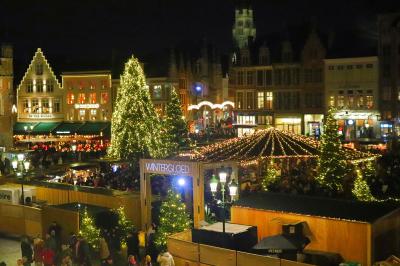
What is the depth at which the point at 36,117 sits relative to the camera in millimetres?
65500

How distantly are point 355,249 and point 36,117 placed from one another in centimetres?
5526

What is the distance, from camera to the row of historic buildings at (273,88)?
55562mm

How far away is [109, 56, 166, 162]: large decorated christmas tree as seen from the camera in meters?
37.0

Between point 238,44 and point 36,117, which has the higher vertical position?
point 238,44

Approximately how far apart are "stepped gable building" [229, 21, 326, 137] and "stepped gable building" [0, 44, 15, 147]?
80.0 ft

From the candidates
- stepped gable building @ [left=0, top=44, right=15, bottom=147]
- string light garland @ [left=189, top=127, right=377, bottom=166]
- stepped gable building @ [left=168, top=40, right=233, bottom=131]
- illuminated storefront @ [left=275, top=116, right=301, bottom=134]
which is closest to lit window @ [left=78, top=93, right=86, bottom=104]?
stepped gable building @ [left=0, top=44, right=15, bottom=147]

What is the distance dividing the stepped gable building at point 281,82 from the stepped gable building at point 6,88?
960 inches

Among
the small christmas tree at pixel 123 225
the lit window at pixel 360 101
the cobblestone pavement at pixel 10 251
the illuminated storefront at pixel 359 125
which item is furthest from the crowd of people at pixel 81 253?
the lit window at pixel 360 101

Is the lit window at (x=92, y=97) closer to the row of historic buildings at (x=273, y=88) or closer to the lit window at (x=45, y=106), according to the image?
the row of historic buildings at (x=273, y=88)

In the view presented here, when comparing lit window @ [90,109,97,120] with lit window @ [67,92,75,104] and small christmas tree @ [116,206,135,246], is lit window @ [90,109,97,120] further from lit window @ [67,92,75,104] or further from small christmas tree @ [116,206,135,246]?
small christmas tree @ [116,206,135,246]

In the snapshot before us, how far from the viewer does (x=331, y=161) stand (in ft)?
84.6

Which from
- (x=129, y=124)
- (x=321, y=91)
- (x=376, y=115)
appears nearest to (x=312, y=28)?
(x=321, y=91)

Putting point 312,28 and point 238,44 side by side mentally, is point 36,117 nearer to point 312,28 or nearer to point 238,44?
point 312,28

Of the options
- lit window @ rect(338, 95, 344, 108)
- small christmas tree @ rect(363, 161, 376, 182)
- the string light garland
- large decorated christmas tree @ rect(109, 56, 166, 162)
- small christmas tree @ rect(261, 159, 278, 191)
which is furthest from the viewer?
lit window @ rect(338, 95, 344, 108)
